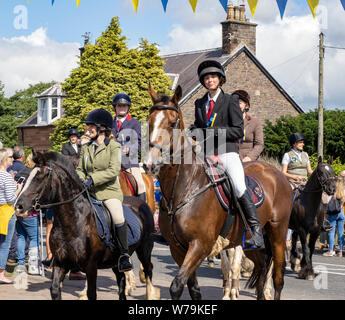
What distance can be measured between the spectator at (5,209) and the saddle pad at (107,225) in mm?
3361

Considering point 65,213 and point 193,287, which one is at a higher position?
point 65,213

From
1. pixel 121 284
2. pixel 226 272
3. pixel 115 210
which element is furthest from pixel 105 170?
pixel 226 272

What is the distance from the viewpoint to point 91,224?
25.1ft

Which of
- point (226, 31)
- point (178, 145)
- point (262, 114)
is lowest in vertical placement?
point (178, 145)

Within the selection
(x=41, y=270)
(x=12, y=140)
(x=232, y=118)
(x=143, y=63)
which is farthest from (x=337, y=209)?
(x=12, y=140)

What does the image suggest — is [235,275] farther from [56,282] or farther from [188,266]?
[56,282]

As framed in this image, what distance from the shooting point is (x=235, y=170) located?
7625 mm

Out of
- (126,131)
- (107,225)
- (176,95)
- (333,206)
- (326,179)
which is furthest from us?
(333,206)

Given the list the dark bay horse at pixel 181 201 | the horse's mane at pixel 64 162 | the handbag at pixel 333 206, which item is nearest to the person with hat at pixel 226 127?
the dark bay horse at pixel 181 201

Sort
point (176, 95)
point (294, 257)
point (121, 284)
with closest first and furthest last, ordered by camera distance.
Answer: point (176, 95) → point (121, 284) → point (294, 257)

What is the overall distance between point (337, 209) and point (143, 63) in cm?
2637

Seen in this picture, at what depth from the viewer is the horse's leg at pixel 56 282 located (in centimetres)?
726

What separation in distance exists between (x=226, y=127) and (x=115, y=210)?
186 cm
